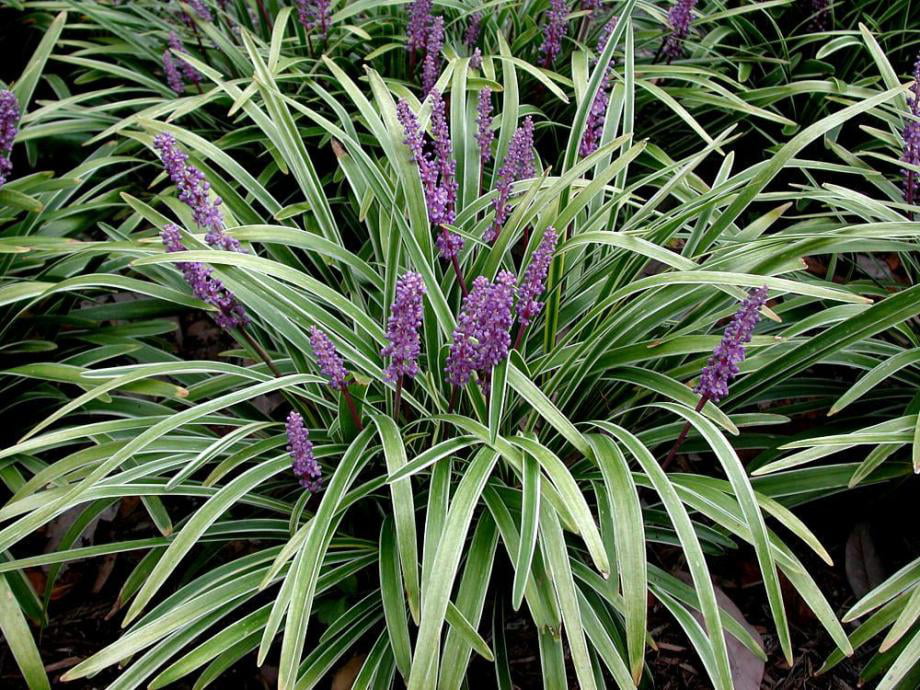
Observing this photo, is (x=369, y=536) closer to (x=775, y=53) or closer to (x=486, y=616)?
(x=486, y=616)

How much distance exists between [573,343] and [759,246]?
1.95 ft

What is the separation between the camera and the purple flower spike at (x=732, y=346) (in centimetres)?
Answer: 168

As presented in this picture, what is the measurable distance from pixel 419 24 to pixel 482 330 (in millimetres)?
1840

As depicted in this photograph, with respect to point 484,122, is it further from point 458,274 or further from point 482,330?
point 482,330

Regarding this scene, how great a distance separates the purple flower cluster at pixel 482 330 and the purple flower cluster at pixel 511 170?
519 mm

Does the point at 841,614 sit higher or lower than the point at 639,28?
lower

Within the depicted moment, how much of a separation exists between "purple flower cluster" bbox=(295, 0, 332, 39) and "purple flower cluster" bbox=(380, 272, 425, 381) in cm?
202

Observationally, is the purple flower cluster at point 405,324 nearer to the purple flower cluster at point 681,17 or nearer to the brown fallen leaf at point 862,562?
the brown fallen leaf at point 862,562

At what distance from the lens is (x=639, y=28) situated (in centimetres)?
377

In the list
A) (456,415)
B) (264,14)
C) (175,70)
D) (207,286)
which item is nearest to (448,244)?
(456,415)

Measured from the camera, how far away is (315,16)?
3459 mm

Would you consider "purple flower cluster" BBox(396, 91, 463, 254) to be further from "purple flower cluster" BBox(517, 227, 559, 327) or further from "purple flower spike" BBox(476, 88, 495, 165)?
"purple flower cluster" BBox(517, 227, 559, 327)

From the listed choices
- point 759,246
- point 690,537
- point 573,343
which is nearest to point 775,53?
point 759,246

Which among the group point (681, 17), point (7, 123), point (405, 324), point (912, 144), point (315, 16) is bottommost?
point (405, 324)
